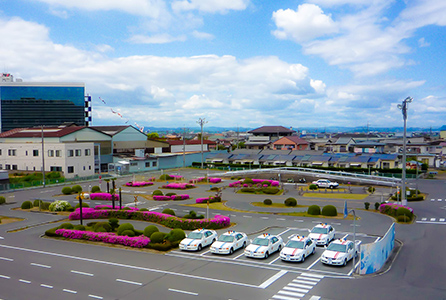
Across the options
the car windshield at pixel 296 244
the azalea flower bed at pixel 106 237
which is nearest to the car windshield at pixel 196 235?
the azalea flower bed at pixel 106 237

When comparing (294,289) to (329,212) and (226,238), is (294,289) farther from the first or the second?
(329,212)

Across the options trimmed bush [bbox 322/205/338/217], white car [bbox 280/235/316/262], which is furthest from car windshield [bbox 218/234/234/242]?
trimmed bush [bbox 322/205/338/217]

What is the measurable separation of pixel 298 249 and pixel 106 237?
16.1 meters

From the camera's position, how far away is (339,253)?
25156 millimetres

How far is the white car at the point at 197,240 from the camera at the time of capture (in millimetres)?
28781

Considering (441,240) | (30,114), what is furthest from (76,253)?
(30,114)

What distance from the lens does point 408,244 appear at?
1193 inches

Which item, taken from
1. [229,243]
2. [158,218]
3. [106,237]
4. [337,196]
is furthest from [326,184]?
[106,237]

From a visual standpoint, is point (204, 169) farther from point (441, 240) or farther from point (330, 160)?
point (441, 240)

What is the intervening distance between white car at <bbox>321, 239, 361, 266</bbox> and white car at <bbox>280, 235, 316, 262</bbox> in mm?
1474

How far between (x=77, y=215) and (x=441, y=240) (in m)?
36.0

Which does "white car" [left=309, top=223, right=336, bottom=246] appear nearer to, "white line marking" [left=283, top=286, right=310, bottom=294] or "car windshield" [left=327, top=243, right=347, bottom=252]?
"car windshield" [left=327, top=243, right=347, bottom=252]

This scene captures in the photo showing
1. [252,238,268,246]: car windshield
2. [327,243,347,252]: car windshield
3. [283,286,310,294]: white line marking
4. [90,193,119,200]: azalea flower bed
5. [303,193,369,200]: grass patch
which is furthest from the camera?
[303,193,369,200]: grass patch

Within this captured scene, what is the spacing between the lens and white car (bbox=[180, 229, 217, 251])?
2878cm
